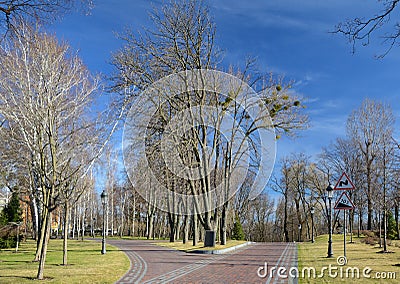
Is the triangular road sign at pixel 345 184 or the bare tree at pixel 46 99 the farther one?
the triangular road sign at pixel 345 184

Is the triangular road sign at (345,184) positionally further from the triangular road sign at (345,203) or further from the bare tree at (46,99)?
the bare tree at (46,99)

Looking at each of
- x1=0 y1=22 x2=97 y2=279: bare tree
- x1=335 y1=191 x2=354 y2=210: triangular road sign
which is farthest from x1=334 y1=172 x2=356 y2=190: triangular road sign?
x1=0 y1=22 x2=97 y2=279: bare tree

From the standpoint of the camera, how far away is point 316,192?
169 feet

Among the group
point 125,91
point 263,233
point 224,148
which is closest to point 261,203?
point 263,233

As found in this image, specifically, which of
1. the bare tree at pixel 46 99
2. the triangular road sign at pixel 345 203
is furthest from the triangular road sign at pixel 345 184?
the bare tree at pixel 46 99

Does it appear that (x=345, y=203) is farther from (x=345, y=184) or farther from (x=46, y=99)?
(x=46, y=99)

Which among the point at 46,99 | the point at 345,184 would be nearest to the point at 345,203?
the point at 345,184

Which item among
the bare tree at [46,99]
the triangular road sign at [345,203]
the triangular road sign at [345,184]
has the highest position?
the bare tree at [46,99]

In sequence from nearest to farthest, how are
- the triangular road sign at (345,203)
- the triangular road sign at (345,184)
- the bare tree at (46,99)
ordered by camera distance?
1. the bare tree at (46,99)
2. the triangular road sign at (345,184)
3. the triangular road sign at (345,203)

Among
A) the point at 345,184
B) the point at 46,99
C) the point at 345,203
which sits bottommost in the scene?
the point at 345,203

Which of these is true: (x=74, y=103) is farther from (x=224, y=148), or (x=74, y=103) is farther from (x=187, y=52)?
(x=224, y=148)

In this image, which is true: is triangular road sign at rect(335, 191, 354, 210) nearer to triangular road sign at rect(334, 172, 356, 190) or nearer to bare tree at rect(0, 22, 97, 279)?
triangular road sign at rect(334, 172, 356, 190)

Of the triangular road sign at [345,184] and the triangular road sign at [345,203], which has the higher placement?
the triangular road sign at [345,184]

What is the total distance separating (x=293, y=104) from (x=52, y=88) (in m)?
14.2
